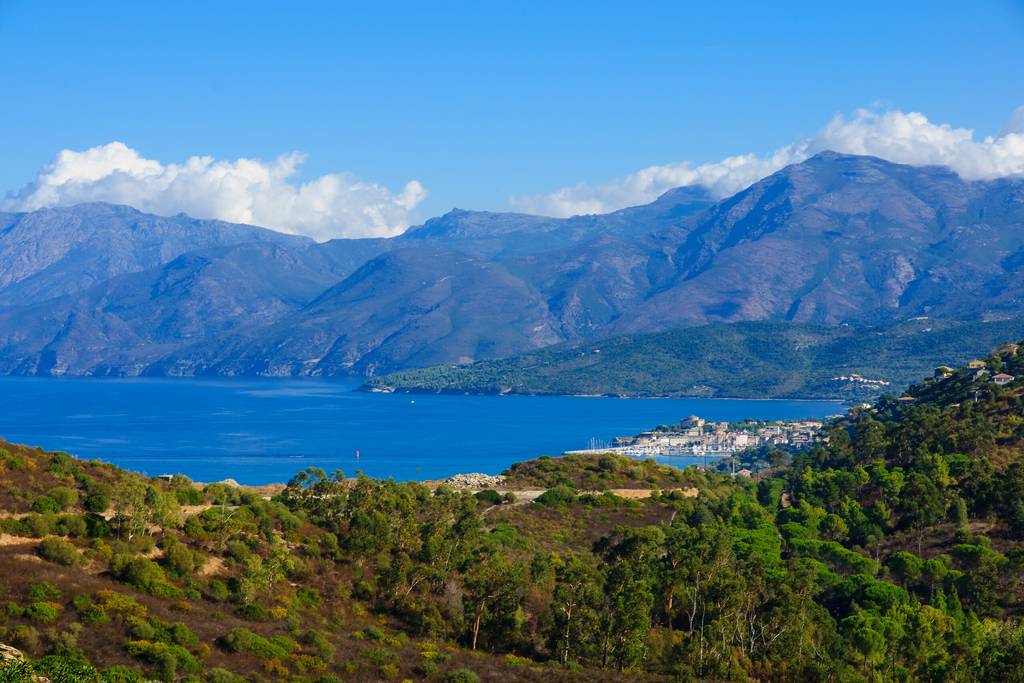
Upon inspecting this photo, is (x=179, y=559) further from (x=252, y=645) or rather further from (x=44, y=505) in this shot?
(x=252, y=645)

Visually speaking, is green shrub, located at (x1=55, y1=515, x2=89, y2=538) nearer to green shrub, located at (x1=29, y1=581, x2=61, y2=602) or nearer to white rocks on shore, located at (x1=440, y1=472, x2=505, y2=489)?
green shrub, located at (x1=29, y1=581, x2=61, y2=602)

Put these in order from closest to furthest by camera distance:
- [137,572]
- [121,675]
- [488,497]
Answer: [121,675] < [137,572] < [488,497]

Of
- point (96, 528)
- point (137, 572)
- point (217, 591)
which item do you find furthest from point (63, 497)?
point (217, 591)

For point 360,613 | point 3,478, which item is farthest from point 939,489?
point 3,478

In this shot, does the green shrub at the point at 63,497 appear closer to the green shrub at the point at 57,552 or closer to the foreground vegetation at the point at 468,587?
the foreground vegetation at the point at 468,587

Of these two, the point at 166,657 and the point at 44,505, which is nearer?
the point at 166,657

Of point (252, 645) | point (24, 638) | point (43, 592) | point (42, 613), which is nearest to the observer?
point (24, 638)

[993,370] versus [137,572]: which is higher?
[993,370]

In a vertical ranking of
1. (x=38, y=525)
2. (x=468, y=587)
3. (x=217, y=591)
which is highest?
(x=38, y=525)

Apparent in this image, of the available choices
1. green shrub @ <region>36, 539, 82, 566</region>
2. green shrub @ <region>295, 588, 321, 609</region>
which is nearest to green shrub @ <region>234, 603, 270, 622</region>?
green shrub @ <region>295, 588, 321, 609</region>
